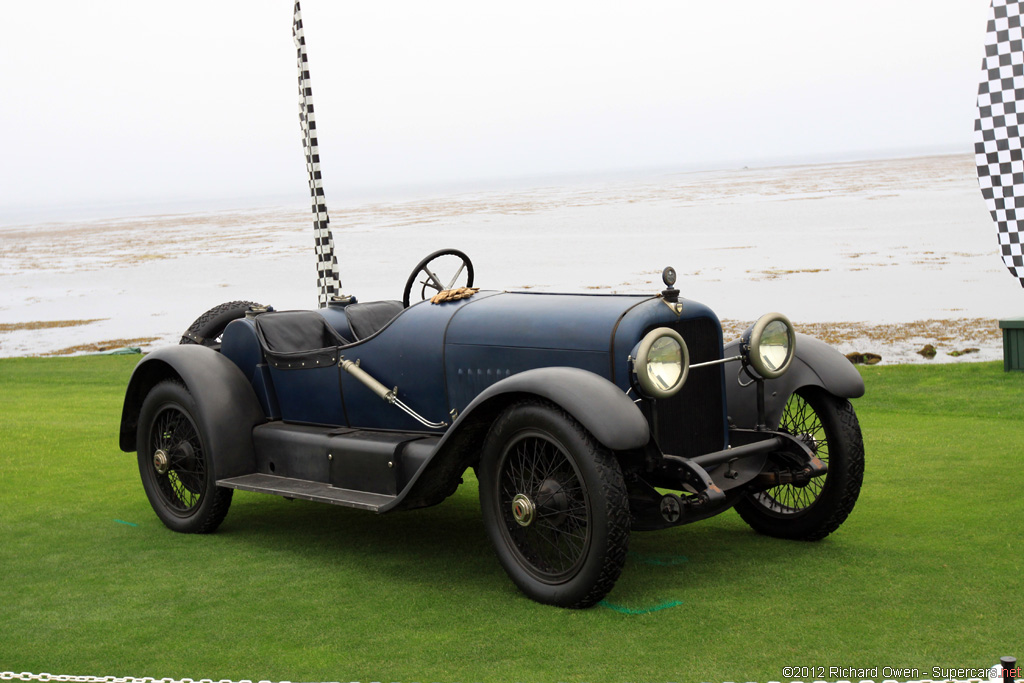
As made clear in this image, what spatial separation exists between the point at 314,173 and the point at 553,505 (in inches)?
181

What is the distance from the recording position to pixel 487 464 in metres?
4.09

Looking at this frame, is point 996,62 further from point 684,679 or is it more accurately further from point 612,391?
point 684,679

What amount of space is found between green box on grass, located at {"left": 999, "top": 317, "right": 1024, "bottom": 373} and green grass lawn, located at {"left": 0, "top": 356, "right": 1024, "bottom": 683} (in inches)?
145

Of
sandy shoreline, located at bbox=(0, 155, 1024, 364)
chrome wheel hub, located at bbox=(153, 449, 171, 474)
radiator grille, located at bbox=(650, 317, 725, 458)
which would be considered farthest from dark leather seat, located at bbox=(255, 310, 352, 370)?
radiator grille, located at bbox=(650, 317, 725, 458)

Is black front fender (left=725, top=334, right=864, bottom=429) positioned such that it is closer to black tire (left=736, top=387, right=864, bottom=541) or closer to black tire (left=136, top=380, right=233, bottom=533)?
black tire (left=736, top=387, right=864, bottom=541)

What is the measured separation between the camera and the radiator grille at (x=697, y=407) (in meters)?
4.21

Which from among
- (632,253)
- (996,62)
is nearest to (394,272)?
(632,253)

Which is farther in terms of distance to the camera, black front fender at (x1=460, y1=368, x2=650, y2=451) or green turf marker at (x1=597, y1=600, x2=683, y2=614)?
green turf marker at (x1=597, y1=600, x2=683, y2=614)

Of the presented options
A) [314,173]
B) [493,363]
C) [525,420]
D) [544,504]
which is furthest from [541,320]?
[314,173]

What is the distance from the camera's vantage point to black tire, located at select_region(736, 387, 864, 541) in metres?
4.48

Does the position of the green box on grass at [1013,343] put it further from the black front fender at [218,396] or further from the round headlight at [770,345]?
the black front fender at [218,396]

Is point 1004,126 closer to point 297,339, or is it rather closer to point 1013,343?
point 1013,343

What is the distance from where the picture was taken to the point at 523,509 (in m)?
3.92

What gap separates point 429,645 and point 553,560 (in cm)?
87
